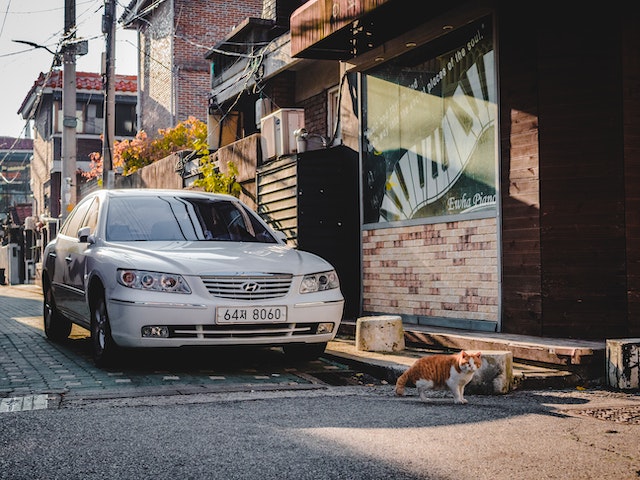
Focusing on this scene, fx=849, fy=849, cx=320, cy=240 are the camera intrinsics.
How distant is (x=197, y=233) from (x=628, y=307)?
14.3 ft

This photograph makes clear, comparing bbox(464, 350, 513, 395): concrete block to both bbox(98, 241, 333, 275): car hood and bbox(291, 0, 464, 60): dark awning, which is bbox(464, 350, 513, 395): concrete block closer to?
bbox(98, 241, 333, 275): car hood

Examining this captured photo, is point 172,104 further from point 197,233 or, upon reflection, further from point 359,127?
point 197,233

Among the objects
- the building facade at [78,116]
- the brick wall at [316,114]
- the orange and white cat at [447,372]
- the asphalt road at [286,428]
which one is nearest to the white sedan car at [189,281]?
the asphalt road at [286,428]

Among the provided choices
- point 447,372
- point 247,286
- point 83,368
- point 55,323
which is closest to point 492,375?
point 447,372

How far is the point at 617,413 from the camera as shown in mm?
6031

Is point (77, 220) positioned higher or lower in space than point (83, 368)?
higher

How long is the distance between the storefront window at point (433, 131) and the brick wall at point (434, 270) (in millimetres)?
255

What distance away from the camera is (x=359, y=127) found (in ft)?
40.1

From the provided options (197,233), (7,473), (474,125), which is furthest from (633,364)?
(7,473)

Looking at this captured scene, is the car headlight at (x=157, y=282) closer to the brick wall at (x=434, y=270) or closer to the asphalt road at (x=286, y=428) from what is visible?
the asphalt road at (x=286, y=428)

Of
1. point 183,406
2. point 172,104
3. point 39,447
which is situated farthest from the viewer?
point 172,104

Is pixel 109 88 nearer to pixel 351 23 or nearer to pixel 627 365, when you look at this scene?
pixel 351 23

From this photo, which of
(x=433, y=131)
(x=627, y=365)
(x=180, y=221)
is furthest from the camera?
(x=433, y=131)

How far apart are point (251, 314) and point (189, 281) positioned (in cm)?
61
